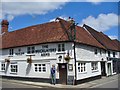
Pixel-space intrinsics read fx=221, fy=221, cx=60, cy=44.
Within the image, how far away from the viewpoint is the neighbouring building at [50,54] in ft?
71.2

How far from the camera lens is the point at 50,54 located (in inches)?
890

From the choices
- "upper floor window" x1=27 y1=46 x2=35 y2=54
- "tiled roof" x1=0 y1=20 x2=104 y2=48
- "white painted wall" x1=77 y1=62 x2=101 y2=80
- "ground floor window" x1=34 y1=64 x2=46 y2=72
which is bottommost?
"white painted wall" x1=77 y1=62 x2=101 y2=80

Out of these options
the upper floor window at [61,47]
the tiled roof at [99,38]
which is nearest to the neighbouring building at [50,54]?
the upper floor window at [61,47]

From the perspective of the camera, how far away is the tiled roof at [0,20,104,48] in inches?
909

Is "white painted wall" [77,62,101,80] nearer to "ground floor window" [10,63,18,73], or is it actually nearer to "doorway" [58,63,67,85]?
"doorway" [58,63,67,85]

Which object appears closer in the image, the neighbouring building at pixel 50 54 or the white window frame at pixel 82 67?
the neighbouring building at pixel 50 54

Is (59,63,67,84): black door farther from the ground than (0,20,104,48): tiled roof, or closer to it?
closer to it

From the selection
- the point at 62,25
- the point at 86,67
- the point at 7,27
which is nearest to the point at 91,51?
the point at 86,67

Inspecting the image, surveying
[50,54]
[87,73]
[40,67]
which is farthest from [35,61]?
[87,73]

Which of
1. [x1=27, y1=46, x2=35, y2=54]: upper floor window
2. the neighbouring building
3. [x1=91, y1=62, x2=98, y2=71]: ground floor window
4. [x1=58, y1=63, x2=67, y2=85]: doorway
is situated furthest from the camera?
[x1=91, y1=62, x2=98, y2=71]: ground floor window

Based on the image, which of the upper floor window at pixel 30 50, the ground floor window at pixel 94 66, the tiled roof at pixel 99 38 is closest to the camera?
the upper floor window at pixel 30 50

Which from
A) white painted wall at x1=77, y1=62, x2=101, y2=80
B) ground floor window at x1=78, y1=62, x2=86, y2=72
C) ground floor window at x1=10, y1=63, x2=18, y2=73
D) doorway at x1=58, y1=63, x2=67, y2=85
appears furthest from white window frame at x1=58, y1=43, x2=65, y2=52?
ground floor window at x1=10, y1=63, x2=18, y2=73

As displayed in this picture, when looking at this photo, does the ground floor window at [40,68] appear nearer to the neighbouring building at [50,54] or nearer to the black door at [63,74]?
the neighbouring building at [50,54]

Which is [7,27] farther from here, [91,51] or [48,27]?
[91,51]
